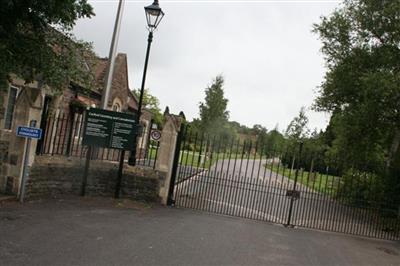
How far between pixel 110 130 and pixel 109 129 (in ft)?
0.13

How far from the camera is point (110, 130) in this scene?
12.8 m

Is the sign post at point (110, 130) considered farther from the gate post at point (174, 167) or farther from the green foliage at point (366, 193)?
the green foliage at point (366, 193)

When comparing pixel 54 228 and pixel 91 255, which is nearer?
pixel 91 255

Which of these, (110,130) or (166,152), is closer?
(110,130)

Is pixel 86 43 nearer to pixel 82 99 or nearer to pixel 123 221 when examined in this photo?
pixel 123 221

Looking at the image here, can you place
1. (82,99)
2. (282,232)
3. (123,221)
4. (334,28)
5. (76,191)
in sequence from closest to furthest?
(123,221)
(282,232)
(76,191)
(334,28)
(82,99)

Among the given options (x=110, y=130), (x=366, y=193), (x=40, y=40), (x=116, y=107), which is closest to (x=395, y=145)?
(x=366, y=193)

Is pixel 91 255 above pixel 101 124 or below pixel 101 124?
below

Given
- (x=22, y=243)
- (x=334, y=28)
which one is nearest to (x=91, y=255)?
(x=22, y=243)

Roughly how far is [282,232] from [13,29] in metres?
8.04

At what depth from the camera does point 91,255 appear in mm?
6980

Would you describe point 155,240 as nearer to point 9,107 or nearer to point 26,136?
point 26,136

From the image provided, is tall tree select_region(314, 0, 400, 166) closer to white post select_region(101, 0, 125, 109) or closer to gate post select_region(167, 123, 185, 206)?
gate post select_region(167, 123, 185, 206)

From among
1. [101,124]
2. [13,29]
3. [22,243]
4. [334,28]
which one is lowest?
[22,243]
